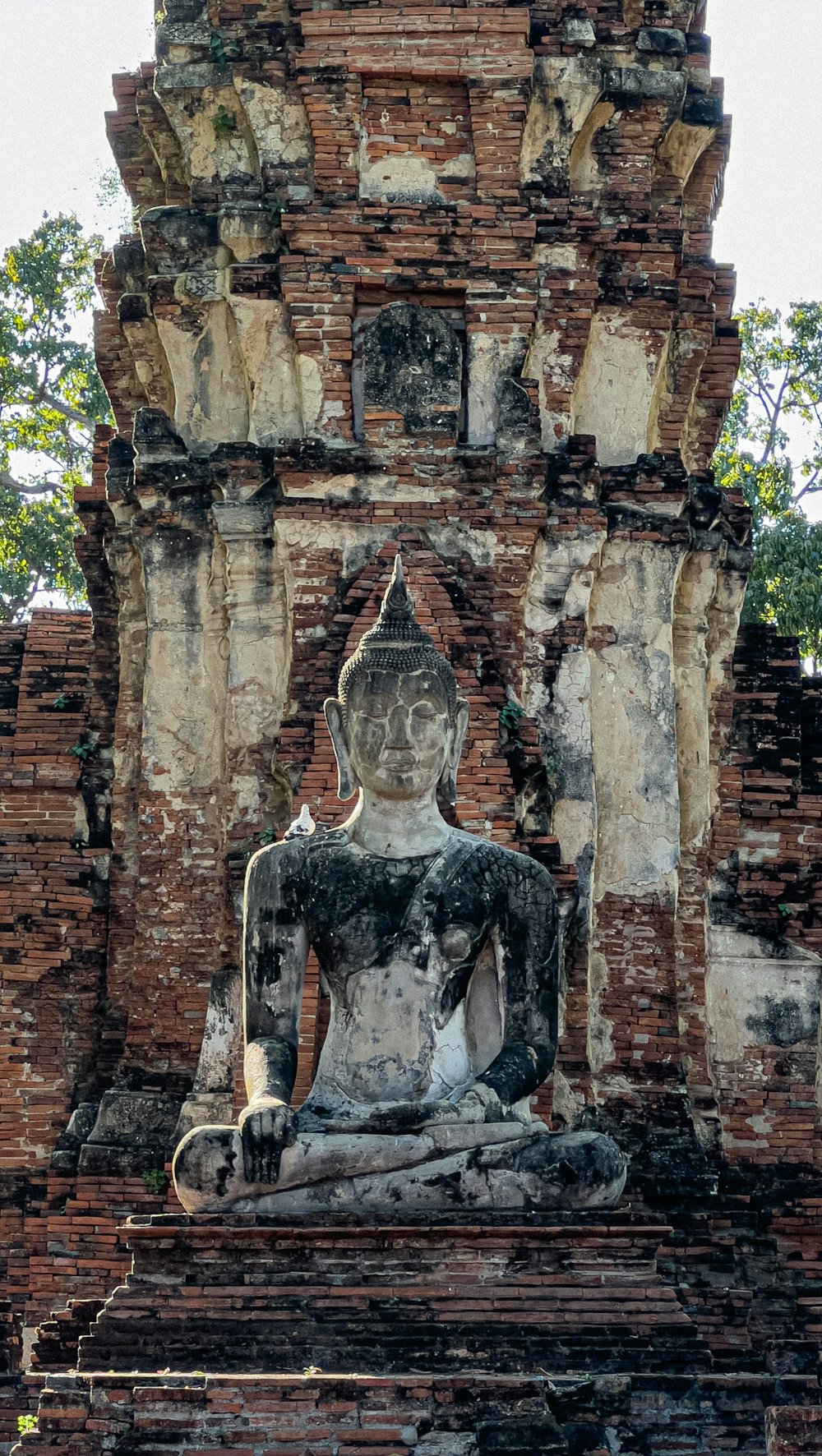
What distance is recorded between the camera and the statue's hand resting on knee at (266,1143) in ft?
36.8

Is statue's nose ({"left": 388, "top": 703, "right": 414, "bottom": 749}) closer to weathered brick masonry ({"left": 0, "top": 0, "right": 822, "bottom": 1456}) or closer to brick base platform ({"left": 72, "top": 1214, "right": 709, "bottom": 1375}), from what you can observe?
brick base platform ({"left": 72, "top": 1214, "right": 709, "bottom": 1375})

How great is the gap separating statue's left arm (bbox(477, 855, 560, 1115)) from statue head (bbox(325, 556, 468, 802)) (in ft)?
1.79

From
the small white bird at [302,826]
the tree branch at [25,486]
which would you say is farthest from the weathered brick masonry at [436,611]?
the tree branch at [25,486]

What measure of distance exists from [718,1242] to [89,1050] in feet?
12.2

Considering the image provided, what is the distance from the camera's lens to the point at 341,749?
12.4 metres

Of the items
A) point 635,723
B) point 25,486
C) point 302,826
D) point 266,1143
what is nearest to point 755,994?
point 635,723

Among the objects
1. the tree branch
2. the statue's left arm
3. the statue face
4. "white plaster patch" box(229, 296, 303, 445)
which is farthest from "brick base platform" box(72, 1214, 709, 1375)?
the tree branch

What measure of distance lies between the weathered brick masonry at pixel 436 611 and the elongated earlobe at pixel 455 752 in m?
2.84

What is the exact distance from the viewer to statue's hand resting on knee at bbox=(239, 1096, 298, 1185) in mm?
11203

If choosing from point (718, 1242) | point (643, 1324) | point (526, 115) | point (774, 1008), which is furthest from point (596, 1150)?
point (526, 115)

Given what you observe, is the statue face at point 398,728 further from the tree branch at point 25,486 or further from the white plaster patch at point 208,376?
the tree branch at point 25,486

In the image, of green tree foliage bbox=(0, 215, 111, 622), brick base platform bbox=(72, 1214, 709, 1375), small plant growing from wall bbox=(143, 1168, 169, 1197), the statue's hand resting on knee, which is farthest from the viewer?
green tree foliage bbox=(0, 215, 111, 622)

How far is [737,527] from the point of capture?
17141 millimetres

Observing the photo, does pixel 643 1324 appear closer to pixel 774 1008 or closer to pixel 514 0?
pixel 774 1008
